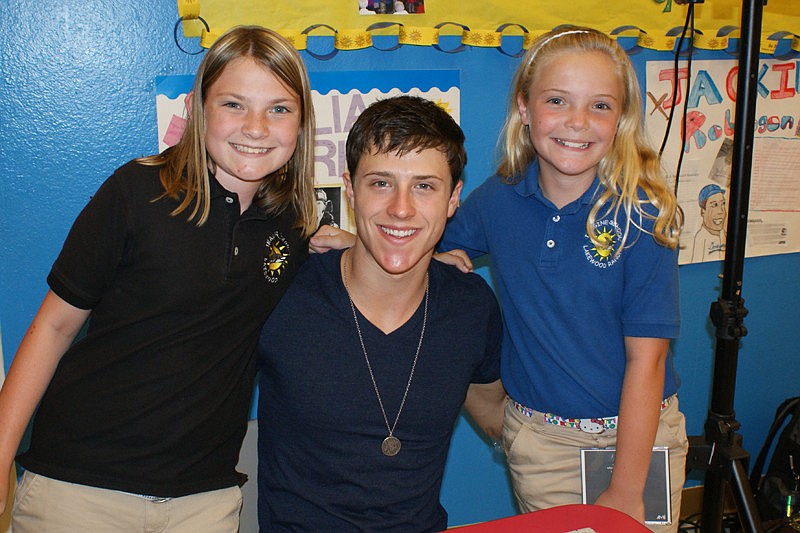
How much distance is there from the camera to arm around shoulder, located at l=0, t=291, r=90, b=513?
4.56 ft

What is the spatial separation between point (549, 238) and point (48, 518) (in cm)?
117

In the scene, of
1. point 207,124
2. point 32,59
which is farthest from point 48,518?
point 32,59

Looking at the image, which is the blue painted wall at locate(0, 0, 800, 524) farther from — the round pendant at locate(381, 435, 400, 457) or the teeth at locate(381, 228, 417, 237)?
the round pendant at locate(381, 435, 400, 457)

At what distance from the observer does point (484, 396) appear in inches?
71.7

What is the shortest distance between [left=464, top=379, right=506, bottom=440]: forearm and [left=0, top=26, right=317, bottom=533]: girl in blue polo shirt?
0.60 m

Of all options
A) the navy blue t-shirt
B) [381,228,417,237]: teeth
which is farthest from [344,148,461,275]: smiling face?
the navy blue t-shirt

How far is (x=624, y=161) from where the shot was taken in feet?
5.32

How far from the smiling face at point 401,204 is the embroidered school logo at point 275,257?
0.18 m

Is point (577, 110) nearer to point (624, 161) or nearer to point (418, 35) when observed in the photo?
point (624, 161)

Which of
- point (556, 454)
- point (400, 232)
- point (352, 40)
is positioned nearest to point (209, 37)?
point (352, 40)

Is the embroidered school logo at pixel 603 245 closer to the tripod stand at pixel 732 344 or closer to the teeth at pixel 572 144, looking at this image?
the teeth at pixel 572 144

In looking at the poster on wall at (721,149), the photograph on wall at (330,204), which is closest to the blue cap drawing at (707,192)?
the poster on wall at (721,149)

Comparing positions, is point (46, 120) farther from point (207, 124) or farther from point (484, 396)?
point (484, 396)

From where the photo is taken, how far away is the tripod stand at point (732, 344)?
1819mm
